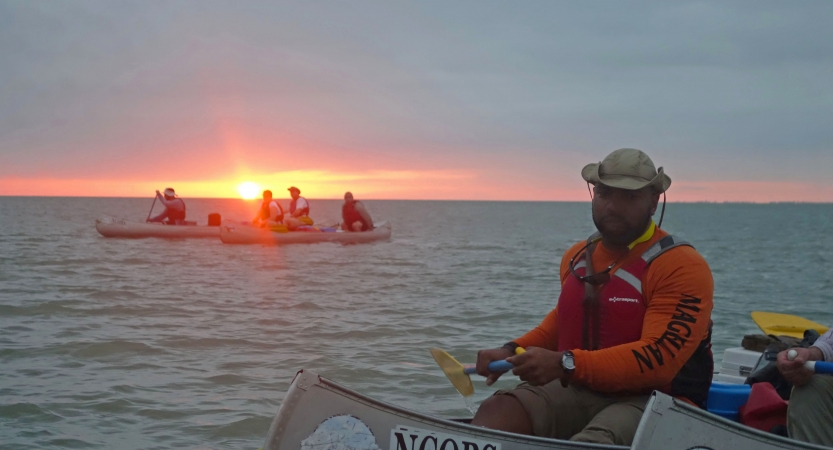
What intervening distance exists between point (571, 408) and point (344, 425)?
3.35 feet

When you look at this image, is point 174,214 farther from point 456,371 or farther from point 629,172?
point 629,172

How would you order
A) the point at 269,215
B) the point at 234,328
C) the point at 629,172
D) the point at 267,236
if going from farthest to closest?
1. the point at 269,215
2. the point at 267,236
3. the point at 234,328
4. the point at 629,172

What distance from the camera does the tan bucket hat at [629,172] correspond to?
3.42 metres

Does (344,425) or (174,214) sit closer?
(344,425)

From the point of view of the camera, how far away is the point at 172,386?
7.48 m

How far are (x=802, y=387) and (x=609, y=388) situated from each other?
40.7 inches

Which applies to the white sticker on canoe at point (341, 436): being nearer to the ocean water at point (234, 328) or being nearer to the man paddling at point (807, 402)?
the man paddling at point (807, 402)

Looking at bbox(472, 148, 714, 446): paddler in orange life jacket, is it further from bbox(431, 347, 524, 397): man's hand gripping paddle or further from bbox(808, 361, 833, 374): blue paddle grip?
bbox(808, 361, 833, 374): blue paddle grip

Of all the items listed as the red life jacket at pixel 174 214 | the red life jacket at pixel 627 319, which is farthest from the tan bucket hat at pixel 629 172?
the red life jacket at pixel 174 214

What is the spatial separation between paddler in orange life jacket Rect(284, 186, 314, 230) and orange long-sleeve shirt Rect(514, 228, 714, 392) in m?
21.9

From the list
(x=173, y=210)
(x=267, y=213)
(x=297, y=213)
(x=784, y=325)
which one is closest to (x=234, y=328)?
(x=784, y=325)

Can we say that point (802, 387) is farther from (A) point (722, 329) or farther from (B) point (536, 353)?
(A) point (722, 329)

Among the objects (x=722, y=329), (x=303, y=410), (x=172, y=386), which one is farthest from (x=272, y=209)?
(x=303, y=410)

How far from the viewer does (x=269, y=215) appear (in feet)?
83.3
